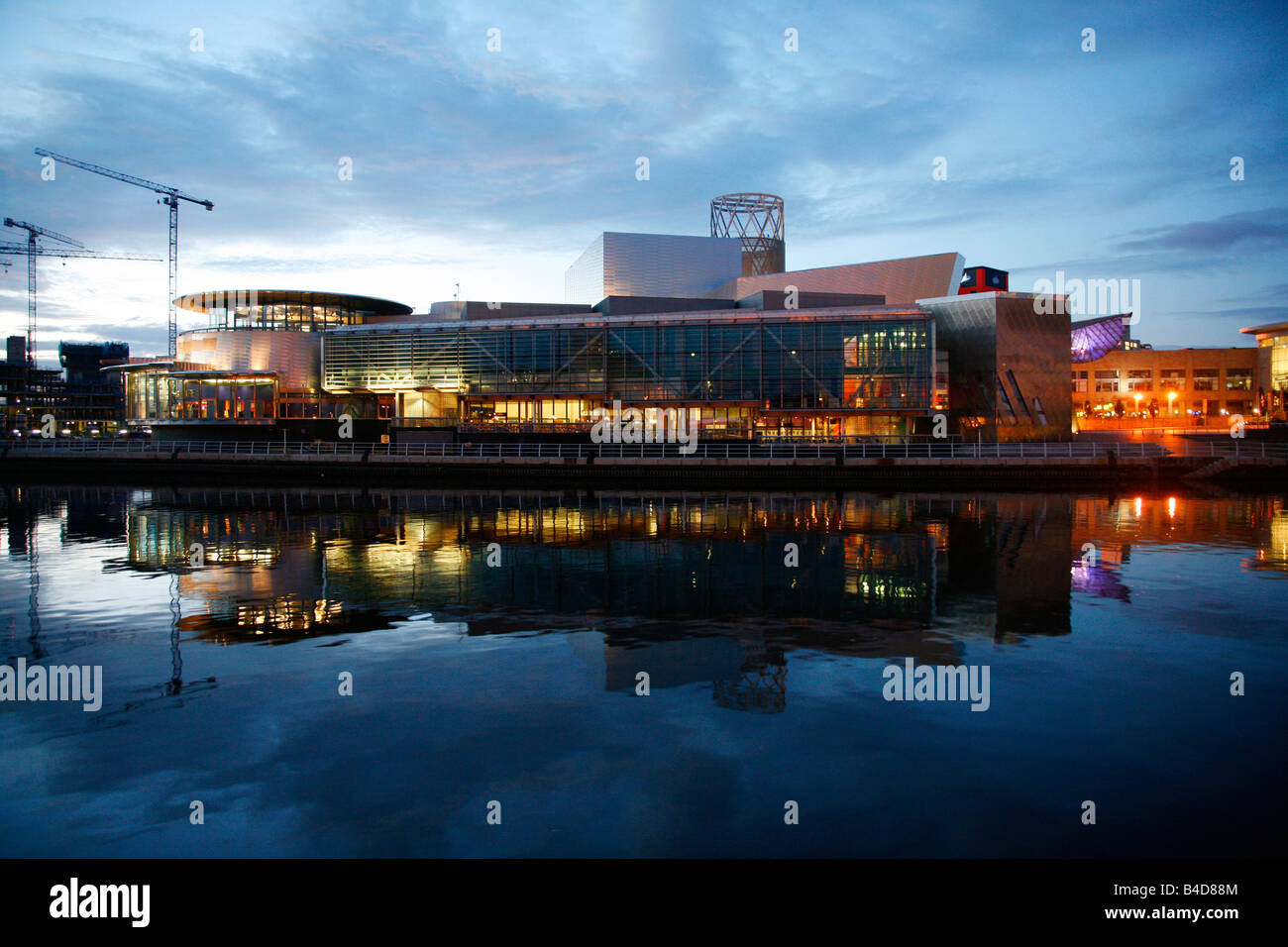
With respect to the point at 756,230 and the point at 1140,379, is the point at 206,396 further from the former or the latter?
the point at 1140,379

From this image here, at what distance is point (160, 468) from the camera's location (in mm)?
64000

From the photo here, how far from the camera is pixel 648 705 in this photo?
12.0m

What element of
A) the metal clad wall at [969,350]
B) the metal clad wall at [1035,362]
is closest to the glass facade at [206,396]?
the metal clad wall at [969,350]

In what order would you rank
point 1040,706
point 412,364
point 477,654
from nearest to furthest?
point 1040,706 → point 477,654 → point 412,364

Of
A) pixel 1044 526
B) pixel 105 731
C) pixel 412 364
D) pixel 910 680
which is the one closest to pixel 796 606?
pixel 910 680

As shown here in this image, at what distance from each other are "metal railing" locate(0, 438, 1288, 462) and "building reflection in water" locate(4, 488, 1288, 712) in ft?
37.4

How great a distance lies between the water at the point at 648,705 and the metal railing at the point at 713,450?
29.0 m

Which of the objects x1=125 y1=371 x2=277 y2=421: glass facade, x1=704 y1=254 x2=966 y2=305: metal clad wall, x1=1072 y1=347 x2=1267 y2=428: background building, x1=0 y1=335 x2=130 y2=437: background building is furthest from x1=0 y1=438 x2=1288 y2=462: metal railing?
x1=0 y1=335 x2=130 y2=437: background building

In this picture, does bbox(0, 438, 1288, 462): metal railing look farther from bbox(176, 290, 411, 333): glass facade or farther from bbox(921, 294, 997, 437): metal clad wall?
bbox(176, 290, 411, 333): glass facade

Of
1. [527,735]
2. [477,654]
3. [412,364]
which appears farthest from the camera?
[412,364]

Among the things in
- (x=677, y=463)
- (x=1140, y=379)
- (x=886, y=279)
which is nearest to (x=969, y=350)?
(x=886, y=279)

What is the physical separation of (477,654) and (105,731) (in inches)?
216

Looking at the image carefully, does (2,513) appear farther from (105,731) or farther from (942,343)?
(942,343)

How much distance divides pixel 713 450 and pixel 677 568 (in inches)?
1427
